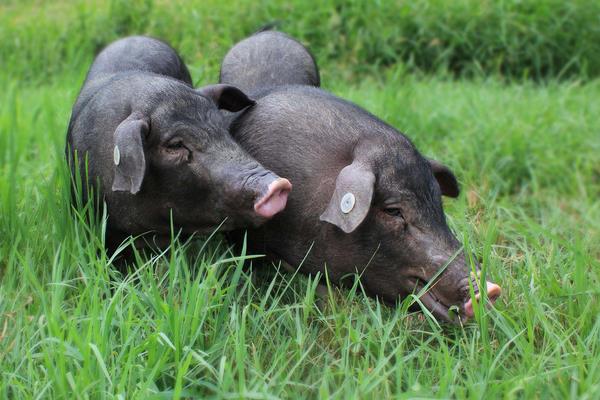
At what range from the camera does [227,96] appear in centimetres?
352

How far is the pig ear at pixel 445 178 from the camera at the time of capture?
11.6 ft

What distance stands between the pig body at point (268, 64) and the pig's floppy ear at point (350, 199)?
1545 mm

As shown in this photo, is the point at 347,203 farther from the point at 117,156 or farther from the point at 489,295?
the point at 117,156

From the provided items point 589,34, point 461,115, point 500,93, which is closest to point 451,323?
point 461,115

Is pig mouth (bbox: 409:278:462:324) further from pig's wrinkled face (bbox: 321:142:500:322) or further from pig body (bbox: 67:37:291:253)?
pig body (bbox: 67:37:291:253)

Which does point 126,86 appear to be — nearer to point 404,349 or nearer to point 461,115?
point 404,349

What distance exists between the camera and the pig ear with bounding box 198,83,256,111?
348cm

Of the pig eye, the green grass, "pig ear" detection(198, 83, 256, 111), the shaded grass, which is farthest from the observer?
the green grass

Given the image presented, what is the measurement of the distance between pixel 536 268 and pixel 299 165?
1.07m

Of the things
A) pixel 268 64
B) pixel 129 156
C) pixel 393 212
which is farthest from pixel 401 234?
pixel 268 64

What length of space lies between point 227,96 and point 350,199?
91 cm

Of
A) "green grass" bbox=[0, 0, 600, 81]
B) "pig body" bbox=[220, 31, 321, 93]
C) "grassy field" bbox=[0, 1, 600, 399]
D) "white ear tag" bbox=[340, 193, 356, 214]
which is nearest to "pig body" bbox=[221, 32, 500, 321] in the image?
"white ear tag" bbox=[340, 193, 356, 214]

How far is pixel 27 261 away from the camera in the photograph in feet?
9.92

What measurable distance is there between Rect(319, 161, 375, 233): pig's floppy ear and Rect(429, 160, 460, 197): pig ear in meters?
0.62
